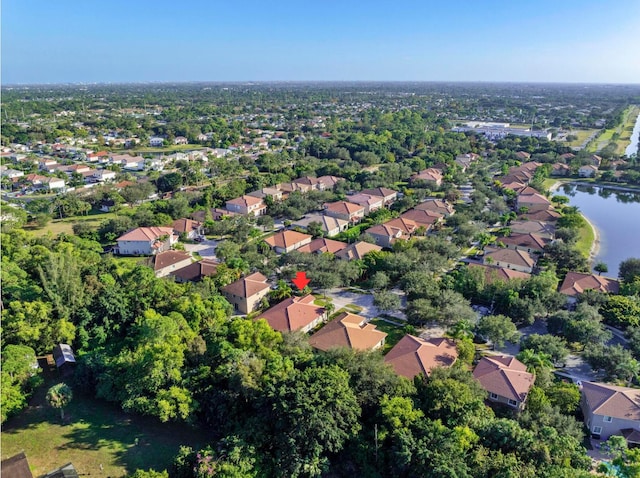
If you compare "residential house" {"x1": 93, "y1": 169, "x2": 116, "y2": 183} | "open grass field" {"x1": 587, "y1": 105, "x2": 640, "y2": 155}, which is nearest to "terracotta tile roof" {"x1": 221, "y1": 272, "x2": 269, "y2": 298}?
"residential house" {"x1": 93, "y1": 169, "x2": 116, "y2": 183}

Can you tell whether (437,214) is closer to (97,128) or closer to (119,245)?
(119,245)

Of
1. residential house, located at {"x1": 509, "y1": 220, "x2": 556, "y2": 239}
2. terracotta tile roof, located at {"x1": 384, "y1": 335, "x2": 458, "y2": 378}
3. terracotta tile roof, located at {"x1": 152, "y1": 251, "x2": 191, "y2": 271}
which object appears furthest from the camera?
residential house, located at {"x1": 509, "y1": 220, "x2": 556, "y2": 239}

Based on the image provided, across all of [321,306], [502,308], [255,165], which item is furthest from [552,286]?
[255,165]

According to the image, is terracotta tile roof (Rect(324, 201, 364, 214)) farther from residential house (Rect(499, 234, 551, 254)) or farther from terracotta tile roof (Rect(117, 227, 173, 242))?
terracotta tile roof (Rect(117, 227, 173, 242))

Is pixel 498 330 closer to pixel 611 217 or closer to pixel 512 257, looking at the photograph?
pixel 512 257

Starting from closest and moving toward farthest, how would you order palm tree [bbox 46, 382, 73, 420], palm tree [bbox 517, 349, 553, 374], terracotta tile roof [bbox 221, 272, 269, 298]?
1. palm tree [bbox 46, 382, 73, 420]
2. palm tree [bbox 517, 349, 553, 374]
3. terracotta tile roof [bbox 221, 272, 269, 298]

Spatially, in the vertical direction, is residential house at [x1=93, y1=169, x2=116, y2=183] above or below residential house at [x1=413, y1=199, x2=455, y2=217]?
above

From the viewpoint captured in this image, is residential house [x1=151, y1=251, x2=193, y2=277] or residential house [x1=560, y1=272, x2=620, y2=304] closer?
residential house [x1=560, y1=272, x2=620, y2=304]
